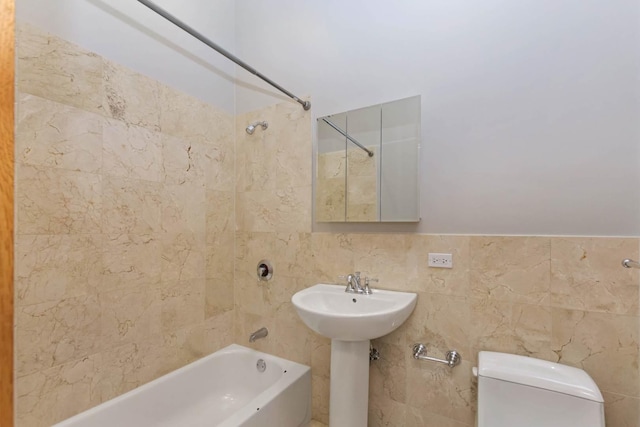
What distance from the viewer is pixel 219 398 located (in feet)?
6.02

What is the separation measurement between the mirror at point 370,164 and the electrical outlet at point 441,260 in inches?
8.1

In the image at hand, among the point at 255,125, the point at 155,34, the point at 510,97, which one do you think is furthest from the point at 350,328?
the point at 155,34

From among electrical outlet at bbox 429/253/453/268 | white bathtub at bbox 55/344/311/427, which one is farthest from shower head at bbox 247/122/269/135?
white bathtub at bbox 55/344/311/427

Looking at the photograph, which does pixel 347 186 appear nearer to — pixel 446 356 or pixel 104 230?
pixel 446 356

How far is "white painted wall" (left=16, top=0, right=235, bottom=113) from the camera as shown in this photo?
4.12 ft

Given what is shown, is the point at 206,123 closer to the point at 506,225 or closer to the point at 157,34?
the point at 157,34

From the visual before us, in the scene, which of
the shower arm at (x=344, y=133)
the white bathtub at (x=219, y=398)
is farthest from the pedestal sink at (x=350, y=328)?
the shower arm at (x=344, y=133)

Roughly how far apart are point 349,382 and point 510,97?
1.50m

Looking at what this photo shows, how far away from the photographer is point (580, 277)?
115 centimetres

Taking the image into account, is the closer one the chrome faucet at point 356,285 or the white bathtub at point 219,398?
the white bathtub at point 219,398

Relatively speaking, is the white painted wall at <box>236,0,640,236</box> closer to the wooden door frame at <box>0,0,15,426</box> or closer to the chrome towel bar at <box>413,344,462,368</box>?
the chrome towel bar at <box>413,344,462,368</box>

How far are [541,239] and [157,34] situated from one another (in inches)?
87.0

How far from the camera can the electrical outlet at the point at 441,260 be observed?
1.38 meters

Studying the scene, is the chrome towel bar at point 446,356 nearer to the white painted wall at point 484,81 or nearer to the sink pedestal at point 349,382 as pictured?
the sink pedestal at point 349,382
